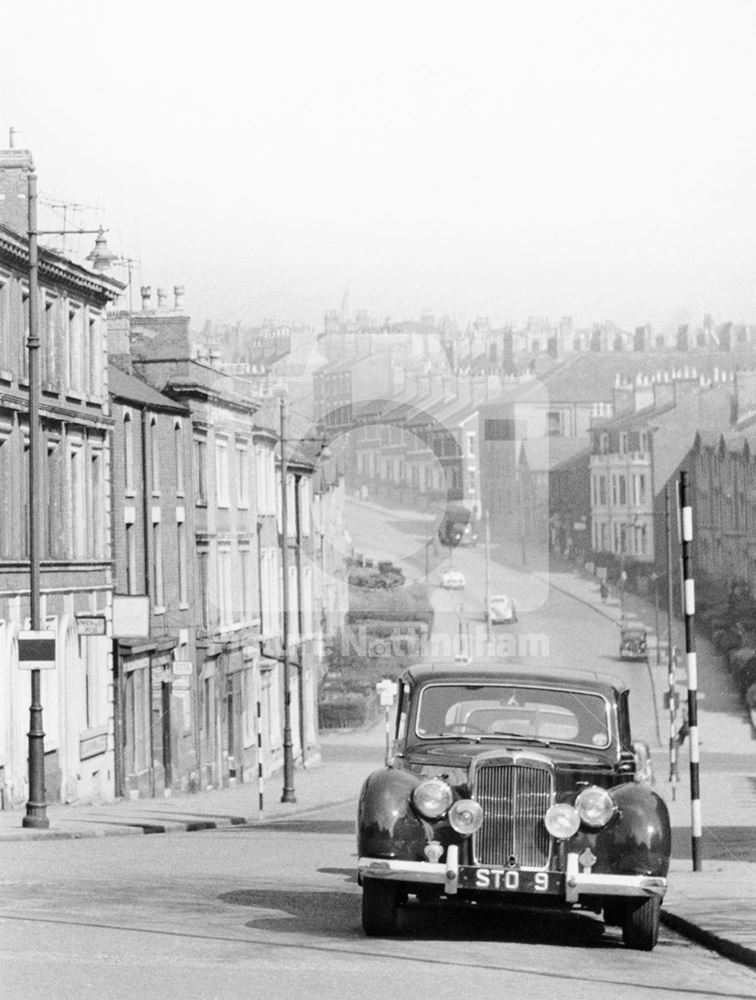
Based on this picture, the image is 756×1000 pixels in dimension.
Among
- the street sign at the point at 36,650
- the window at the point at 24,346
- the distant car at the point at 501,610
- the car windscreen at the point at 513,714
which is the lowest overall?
Answer: the car windscreen at the point at 513,714

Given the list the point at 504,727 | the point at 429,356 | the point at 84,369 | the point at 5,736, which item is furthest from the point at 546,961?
the point at 429,356

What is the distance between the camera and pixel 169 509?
47219mm

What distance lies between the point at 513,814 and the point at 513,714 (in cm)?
168

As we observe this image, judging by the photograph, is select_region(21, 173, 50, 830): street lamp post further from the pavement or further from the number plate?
the number plate

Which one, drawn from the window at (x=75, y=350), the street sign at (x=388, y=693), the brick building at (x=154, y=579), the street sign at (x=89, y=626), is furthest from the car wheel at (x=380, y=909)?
the street sign at (x=388, y=693)

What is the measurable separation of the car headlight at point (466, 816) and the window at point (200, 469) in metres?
36.8

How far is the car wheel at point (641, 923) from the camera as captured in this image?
1305 cm

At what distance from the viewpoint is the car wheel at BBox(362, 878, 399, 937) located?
43.2ft

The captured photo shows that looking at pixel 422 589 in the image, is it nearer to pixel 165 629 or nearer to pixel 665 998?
pixel 165 629

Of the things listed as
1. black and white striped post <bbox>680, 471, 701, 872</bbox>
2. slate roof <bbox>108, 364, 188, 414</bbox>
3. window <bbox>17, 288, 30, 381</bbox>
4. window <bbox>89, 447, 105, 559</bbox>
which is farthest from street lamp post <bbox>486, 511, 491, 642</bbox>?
black and white striped post <bbox>680, 471, 701, 872</bbox>

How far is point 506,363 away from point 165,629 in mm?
13473

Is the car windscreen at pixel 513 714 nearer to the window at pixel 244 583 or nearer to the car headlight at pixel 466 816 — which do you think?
the car headlight at pixel 466 816

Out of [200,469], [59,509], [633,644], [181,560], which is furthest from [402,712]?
[633,644]

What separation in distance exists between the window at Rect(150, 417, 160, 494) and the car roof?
103ft
